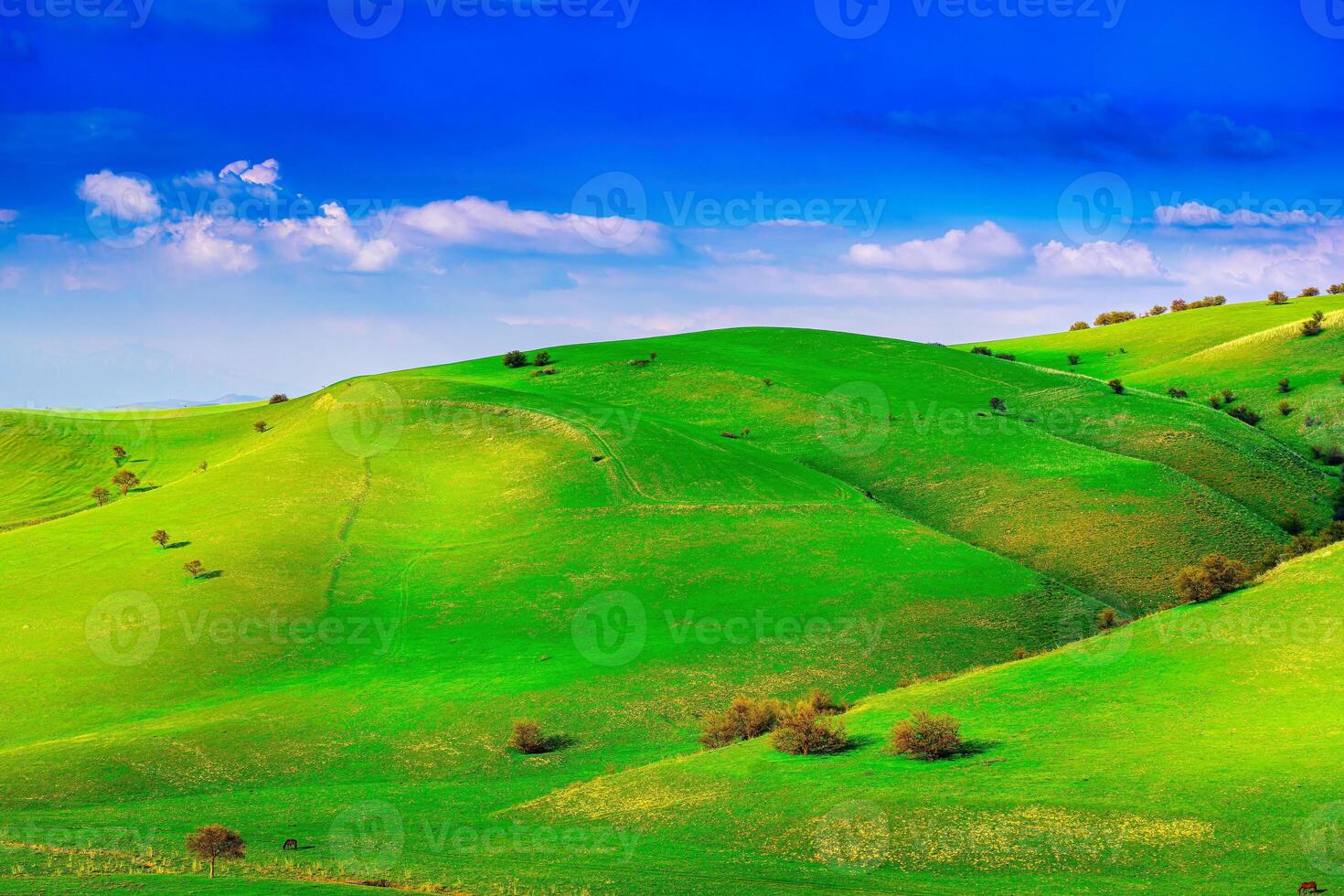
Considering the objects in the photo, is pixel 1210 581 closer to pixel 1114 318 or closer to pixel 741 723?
pixel 741 723

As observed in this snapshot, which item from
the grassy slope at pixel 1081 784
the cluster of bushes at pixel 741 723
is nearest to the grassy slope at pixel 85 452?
the cluster of bushes at pixel 741 723

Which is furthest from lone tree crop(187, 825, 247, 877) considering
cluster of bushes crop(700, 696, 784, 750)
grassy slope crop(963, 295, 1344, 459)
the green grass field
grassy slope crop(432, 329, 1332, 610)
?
grassy slope crop(963, 295, 1344, 459)

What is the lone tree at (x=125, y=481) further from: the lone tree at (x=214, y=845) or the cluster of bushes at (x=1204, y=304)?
the cluster of bushes at (x=1204, y=304)

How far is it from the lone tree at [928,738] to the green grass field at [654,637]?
3.17 ft

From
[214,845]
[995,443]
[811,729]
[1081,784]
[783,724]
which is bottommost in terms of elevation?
[783,724]

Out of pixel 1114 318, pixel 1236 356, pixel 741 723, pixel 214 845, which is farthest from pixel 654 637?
pixel 1114 318

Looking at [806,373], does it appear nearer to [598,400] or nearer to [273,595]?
[598,400]

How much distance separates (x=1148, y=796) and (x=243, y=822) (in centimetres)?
3019

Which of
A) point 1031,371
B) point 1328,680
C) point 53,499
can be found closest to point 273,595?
point 53,499

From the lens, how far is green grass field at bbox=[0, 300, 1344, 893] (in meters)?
27.0

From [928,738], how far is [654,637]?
24071 millimetres

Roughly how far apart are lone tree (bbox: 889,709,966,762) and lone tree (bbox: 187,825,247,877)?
22531mm

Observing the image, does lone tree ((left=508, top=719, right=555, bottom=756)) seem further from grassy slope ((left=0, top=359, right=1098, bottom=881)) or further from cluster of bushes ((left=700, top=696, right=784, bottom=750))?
cluster of bushes ((left=700, top=696, right=784, bottom=750))

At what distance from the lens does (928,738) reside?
109 ft
